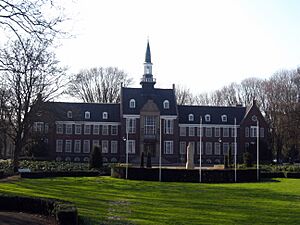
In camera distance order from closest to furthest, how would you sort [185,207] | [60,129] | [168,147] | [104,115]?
[185,207], [60,129], [168,147], [104,115]

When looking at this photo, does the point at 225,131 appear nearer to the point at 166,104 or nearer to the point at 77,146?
the point at 166,104

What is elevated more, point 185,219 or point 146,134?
point 146,134

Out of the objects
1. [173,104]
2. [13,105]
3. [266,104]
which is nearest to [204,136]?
[173,104]

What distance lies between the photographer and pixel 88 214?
15633 mm

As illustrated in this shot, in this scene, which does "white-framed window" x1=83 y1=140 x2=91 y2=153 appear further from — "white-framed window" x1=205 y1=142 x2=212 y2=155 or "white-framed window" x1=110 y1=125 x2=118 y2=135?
"white-framed window" x1=205 y1=142 x2=212 y2=155

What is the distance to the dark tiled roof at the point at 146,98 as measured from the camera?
68.0m

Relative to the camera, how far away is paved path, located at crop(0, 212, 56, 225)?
44.1ft

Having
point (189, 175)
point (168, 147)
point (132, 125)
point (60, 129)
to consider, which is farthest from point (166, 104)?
point (189, 175)

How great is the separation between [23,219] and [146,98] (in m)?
55.1

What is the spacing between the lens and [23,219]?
14016 millimetres

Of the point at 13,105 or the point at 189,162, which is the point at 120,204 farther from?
the point at 189,162

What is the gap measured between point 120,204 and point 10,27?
8145 mm

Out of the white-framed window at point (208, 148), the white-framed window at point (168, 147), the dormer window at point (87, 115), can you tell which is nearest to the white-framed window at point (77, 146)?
the dormer window at point (87, 115)

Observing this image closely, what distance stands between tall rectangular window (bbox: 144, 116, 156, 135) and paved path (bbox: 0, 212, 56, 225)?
5274cm
